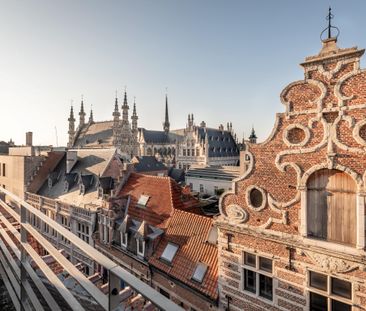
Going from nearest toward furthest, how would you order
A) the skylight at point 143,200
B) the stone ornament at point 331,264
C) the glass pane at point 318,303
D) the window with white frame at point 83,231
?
1. the stone ornament at point 331,264
2. the glass pane at point 318,303
3. the skylight at point 143,200
4. the window with white frame at point 83,231

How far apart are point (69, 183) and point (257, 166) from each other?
56.6 ft

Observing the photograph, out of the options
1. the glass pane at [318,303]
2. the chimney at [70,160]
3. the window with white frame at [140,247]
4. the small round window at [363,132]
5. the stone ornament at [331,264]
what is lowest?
the window with white frame at [140,247]

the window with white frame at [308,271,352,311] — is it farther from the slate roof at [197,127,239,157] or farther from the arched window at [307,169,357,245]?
the slate roof at [197,127,239,157]

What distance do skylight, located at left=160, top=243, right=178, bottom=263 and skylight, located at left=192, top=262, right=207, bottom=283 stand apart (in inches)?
59.4

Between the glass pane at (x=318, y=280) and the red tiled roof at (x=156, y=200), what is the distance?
23.7ft

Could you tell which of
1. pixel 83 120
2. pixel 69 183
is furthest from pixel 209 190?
pixel 83 120

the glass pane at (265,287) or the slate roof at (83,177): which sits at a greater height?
the slate roof at (83,177)

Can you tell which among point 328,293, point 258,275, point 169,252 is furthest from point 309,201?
point 169,252

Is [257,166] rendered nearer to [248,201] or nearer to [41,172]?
[248,201]

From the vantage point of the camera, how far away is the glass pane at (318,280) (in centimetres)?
694

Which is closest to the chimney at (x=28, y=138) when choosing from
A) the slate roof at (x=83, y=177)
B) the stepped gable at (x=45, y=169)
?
the stepped gable at (x=45, y=169)

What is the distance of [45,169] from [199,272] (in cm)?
2003

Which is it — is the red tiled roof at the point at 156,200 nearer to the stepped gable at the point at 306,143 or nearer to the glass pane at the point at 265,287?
the stepped gable at the point at 306,143

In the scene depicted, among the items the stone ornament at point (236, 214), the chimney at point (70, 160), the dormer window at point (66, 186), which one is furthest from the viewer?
the chimney at point (70, 160)
